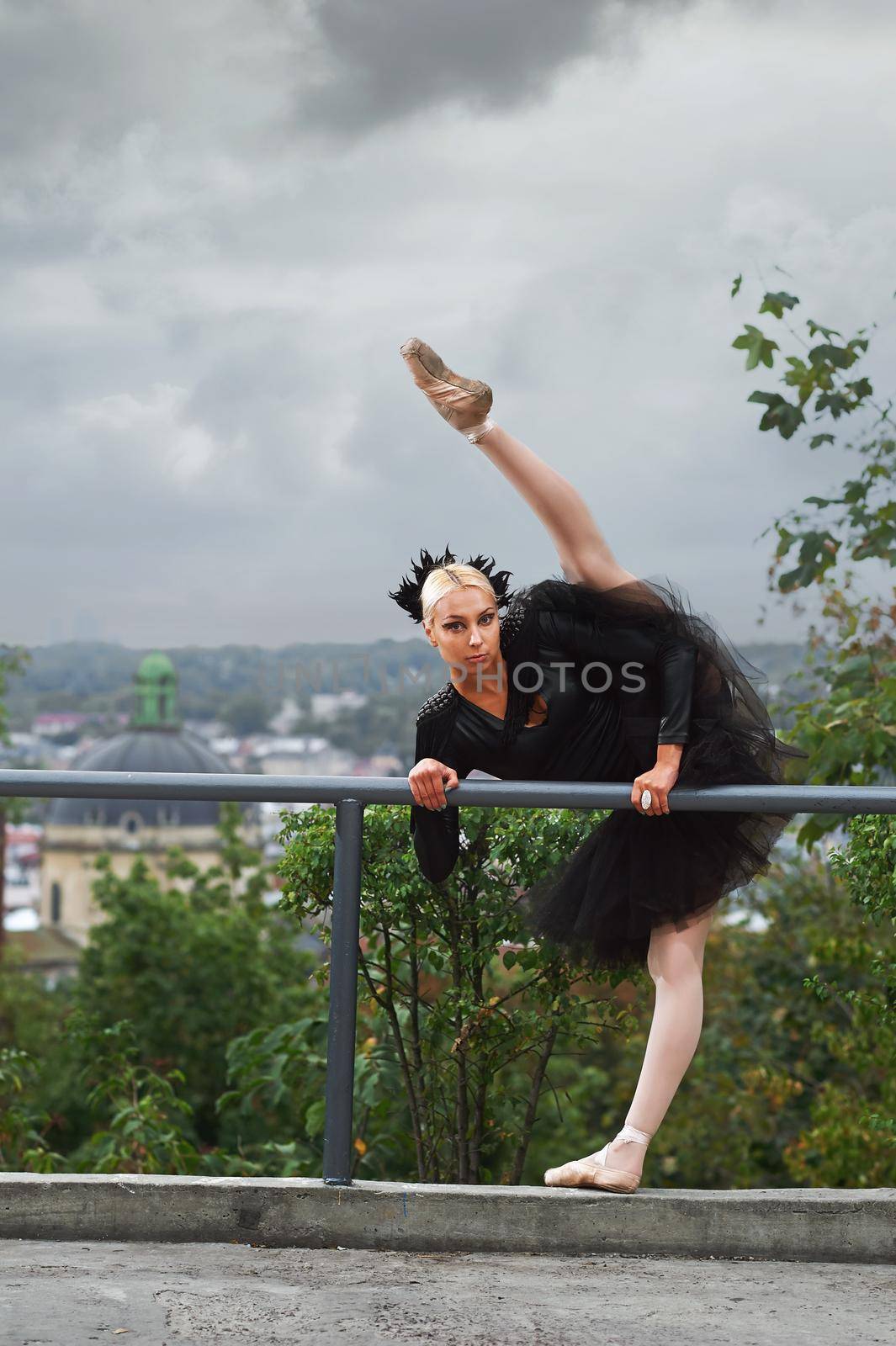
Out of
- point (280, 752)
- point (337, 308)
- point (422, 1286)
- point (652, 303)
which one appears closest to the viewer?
point (422, 1286)

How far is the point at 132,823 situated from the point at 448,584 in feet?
263

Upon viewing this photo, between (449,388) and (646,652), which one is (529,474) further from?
(646,652)

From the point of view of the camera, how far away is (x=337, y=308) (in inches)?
3730

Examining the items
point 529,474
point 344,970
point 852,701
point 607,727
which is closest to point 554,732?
point 607,727

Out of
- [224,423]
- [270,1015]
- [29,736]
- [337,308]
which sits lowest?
[270,1015]

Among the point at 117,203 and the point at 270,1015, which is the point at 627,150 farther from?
the point at 270,1015

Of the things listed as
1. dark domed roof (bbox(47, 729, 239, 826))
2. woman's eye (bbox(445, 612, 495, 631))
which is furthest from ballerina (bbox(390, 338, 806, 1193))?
dark domed roof (bbox(47, 729, 239, 826))

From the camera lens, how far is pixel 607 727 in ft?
9.86

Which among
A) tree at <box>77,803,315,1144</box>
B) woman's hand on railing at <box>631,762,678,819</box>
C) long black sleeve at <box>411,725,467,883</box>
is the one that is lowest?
tree at <box>77,803,315,1144</box>

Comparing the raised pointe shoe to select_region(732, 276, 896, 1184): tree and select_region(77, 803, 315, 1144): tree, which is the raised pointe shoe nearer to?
select_region(732, 276, 896, 1184): tree

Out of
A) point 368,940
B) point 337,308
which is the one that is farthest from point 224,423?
point 368,940

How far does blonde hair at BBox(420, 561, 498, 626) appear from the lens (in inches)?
116

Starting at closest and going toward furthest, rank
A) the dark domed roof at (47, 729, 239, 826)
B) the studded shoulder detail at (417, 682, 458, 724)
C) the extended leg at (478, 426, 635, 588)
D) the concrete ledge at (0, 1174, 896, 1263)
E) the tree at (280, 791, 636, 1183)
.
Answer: the concrete ledge at (0, 1174, 896, 1263) → the extended leg at (478, 426, 635, 588) → the studded shoulder detail at (417, 682, 458, 724) → the tree at (280, 791, 636, 1183) → the dark domed roof at (47, 729, 239, 826)

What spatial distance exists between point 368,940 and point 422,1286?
88 centimetres
